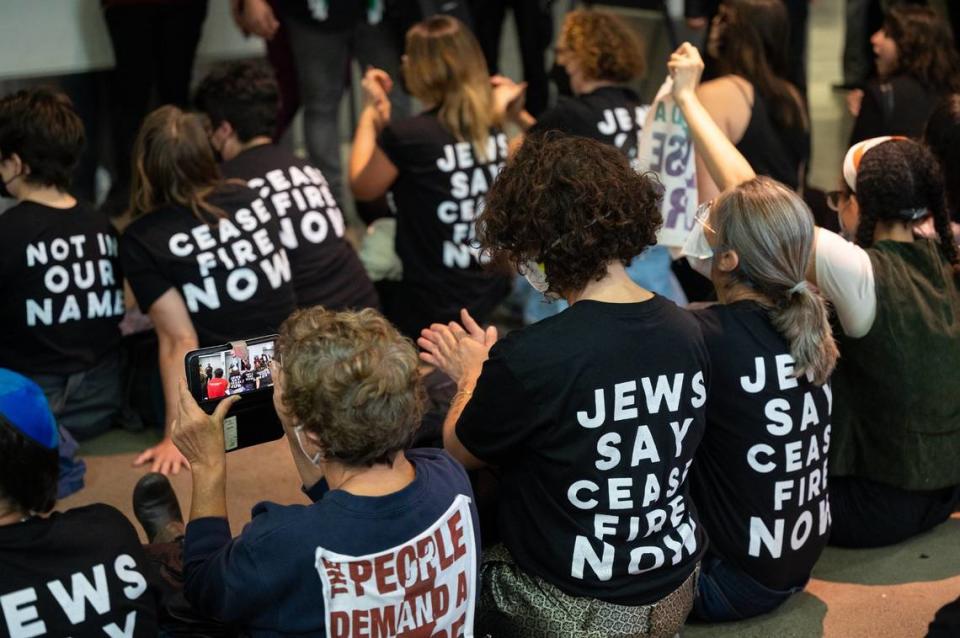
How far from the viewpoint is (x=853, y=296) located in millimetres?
2646

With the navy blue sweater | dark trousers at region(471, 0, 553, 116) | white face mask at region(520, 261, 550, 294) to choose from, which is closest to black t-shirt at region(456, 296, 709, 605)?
white face mask at region(520, 261, 550, 294)

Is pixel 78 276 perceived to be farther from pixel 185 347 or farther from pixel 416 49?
pixel 416 49

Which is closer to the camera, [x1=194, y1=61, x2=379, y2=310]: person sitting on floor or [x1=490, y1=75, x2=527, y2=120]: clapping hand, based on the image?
[x1=194, y1=61, x2=379, y2=310]: person sitting on floor

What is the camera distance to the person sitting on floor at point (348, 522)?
1.88 metres

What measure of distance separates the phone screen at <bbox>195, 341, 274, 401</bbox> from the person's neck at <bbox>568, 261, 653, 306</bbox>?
568 mm

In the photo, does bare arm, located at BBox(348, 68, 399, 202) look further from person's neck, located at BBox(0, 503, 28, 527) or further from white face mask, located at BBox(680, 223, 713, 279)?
person's neck, located at BBox(0, 503, 28, 527)

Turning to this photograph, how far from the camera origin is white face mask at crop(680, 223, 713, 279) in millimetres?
2498

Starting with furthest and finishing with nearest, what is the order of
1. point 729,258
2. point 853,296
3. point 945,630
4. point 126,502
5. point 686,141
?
point 686,141 < point 126,502 < point 853,296 < point 729,258 < point 945,630

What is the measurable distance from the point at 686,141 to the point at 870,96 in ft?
3.52

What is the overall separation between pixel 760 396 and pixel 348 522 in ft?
3.02

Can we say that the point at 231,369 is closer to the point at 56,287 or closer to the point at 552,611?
the point at 552,611

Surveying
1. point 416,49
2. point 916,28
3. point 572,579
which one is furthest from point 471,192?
point 572,579

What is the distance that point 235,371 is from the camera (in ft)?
7.23

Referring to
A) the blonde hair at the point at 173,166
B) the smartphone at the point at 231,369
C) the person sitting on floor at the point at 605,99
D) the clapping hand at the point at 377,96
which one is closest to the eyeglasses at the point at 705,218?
the smartphone at the point at 231,369
